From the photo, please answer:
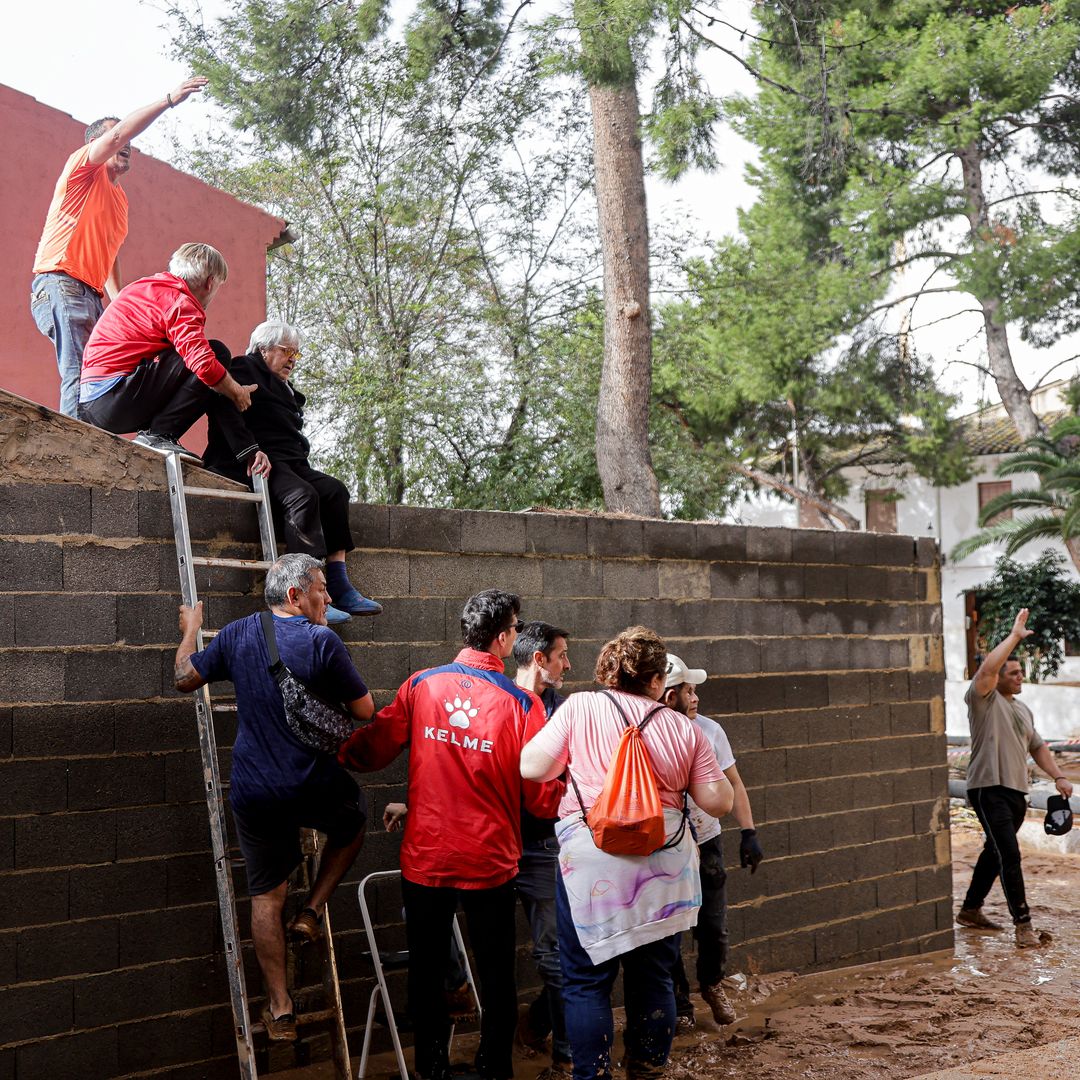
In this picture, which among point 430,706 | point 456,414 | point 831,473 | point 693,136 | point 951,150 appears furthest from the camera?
point 831,473

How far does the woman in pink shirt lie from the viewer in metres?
4.16

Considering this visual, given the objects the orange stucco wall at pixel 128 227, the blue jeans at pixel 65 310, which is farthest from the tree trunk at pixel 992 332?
the blue jeans at pixel 65 310

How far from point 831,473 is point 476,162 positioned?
52.8 feet

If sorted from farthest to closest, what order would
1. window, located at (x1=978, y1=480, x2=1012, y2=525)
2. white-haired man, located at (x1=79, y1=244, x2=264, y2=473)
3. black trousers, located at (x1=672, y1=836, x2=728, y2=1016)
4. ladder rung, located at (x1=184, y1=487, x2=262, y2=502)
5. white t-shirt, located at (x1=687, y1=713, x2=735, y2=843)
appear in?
window, located at (x1=978, y1=480, x2=1012, y2=525) < black trousers, located at (x1=672, y1=836, x2=728, y2=1016) < white t-shirt, located at (x1=687, y1=713, x2=735, y2=843) < white-haired man, located at (x1=79, y1=244, x2=264, y2=473) < ladder rung, located at (x1=184, y1=487, x2=262, y2=502)

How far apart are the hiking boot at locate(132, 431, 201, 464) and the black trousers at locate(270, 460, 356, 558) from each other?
0.35 metres

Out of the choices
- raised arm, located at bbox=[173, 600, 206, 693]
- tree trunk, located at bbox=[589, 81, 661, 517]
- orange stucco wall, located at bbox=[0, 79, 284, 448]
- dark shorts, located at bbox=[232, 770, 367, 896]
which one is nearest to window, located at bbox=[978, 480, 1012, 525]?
tree trunk, located at bbox=[589, 81, 661, 517]

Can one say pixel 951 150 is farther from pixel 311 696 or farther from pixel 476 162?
pixel 311 696

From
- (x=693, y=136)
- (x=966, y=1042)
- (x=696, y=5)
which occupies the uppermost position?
(x=696, y=5)

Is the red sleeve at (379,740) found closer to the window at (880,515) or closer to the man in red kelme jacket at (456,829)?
the man in red kelme jacket at (456,829)

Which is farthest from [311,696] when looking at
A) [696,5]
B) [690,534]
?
[696,5]

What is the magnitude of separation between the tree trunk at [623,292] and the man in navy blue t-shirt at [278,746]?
6.19 m

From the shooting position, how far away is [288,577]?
4395mm

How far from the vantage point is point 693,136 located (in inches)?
386

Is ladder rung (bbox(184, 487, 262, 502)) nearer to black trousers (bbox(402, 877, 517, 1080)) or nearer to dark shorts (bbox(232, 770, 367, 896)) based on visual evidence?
dark shorts (bbox(232, 770, 367, 896))
